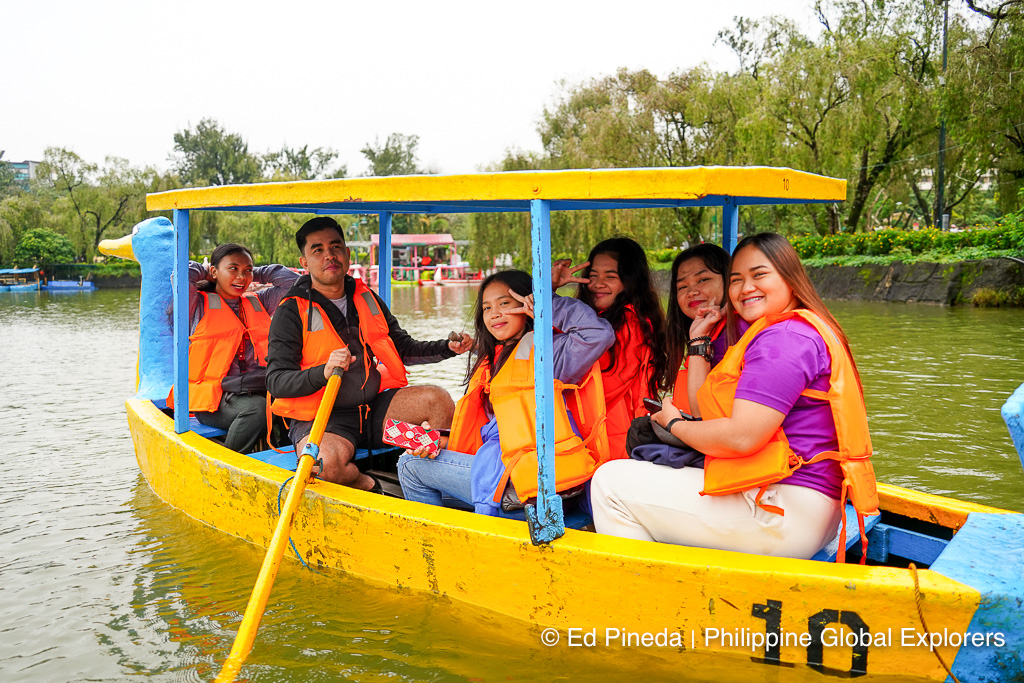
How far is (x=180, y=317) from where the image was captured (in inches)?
172

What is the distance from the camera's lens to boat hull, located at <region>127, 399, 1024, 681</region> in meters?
2.45

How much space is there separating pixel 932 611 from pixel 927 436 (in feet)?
16.0

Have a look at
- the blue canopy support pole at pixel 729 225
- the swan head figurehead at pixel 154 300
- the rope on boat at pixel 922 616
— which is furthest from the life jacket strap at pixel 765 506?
the swan head figurehead at pixel 154 300

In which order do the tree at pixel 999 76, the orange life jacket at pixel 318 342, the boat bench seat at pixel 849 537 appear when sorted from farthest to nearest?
1. the tree at pixel 999 76
2. the orange life jacket at pixel 318 342
3. the boat bench seat at pixel 849 537

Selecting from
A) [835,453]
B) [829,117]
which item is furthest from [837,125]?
[835,453]

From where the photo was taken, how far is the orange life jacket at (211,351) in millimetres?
4965

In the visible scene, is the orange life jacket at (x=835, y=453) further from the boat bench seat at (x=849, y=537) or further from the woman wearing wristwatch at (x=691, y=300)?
the woman wearing wristwatch at (x=691, y=300)

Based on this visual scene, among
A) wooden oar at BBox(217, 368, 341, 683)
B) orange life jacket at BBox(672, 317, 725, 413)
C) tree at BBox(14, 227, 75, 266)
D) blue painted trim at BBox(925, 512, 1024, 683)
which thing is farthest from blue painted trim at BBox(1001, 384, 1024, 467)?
tree at BBox(14, 227, 75, 266)

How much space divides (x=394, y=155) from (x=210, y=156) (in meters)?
14.7

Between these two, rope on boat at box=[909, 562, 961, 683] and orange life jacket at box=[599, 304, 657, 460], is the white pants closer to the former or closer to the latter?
rope on boat at box=[909, 562, 961, 683]

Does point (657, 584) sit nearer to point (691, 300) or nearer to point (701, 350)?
point (701, 350)

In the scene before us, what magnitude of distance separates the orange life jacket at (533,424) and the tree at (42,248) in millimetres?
37910

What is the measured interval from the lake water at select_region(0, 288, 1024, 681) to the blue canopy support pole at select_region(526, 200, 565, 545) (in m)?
0.53

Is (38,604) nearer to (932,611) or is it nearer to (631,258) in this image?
(631,258)
